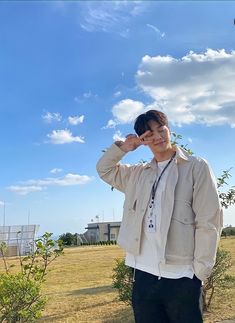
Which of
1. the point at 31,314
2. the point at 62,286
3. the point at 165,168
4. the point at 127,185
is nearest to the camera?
the point at 165,168

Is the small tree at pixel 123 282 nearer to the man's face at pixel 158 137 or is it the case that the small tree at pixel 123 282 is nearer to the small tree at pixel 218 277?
the small tree at pixel 218 277

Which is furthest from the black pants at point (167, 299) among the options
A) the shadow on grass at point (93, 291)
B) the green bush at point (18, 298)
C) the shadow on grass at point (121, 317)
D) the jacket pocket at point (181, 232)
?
the shadow on grass at point (93, 291)

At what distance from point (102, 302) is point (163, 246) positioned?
17.7ft

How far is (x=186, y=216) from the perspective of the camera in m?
2.28

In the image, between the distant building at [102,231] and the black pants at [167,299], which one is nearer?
the black pants at [167,299]

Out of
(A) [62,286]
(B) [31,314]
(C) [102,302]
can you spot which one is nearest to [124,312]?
(C) [102,302]

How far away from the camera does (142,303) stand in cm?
229

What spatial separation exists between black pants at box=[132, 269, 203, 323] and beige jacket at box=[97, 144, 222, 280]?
9 cm

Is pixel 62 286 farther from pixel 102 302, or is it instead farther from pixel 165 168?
pixel 165 168

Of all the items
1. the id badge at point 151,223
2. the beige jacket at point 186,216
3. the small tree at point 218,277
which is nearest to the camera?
the beige jacket at point 186,216

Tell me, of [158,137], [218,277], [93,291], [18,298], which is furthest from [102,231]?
[158,137]

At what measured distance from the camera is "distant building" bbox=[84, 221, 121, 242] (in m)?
55.5

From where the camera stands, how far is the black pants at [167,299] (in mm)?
2207

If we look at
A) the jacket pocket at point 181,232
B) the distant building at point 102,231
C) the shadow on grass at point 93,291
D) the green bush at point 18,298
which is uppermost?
the distant building at point 102,231
